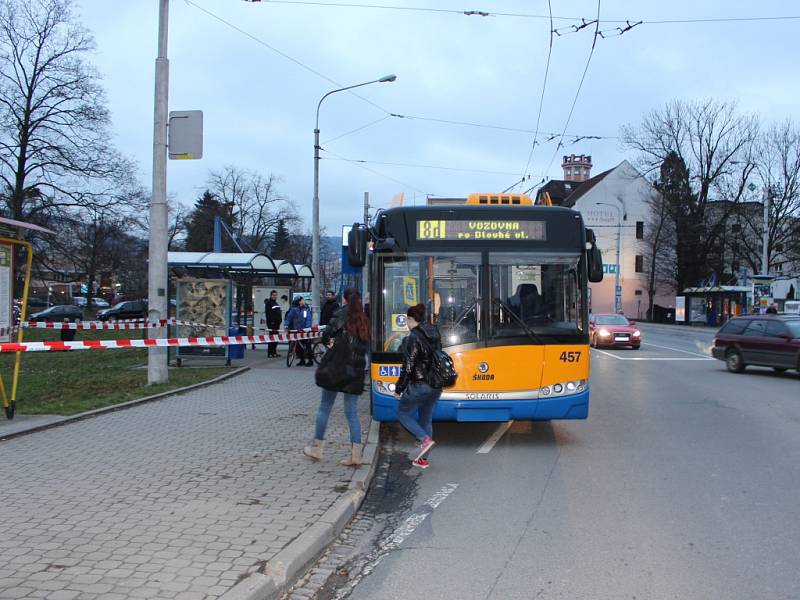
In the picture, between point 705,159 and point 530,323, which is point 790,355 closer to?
point 530,323

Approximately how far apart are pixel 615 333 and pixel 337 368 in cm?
2190

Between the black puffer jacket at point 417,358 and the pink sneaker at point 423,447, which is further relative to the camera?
the pink sneaker at point 423,447

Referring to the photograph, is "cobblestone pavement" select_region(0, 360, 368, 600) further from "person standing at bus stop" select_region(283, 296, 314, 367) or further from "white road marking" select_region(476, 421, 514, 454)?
"person standing at bus stop" select_region(283, 296, 314, 367)

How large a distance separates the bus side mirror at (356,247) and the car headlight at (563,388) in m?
2.59

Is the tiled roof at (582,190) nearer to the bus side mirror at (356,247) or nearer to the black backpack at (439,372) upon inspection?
the bus side mirror at (356,247)

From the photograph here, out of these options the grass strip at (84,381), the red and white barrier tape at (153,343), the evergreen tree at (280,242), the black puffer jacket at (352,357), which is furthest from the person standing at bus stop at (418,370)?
the evergreen tree at (280,242)

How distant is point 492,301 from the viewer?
7.98 metres

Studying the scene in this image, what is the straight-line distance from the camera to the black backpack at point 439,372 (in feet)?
22.3

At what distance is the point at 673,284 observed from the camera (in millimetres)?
63500

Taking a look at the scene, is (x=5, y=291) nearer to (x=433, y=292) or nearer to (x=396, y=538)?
(x=433, y=292)

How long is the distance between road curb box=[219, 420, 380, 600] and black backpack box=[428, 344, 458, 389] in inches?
45.1

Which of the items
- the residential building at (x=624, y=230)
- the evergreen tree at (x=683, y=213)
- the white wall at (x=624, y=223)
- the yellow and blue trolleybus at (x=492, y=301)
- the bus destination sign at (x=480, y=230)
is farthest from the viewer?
the white wall at (x=624, y=223)

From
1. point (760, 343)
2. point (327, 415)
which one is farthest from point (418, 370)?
point (760, 343)

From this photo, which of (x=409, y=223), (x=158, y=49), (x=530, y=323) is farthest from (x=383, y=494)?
(x=158, y=49)
